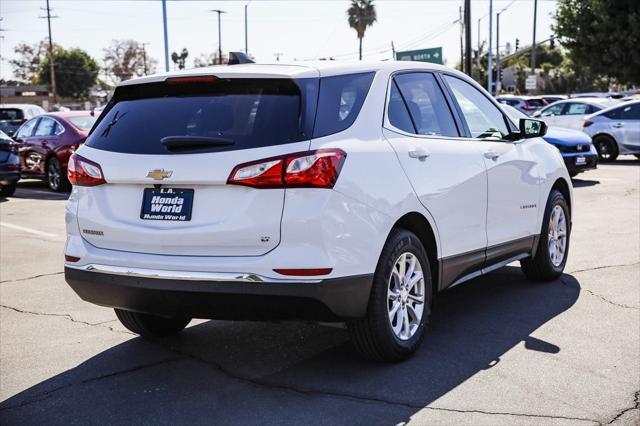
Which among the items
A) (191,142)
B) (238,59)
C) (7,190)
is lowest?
(7,190)

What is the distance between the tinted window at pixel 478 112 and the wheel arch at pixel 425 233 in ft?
3.51

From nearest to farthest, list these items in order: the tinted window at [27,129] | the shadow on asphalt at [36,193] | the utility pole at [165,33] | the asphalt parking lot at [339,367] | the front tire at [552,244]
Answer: the asphalt parking lot at [339,367] < the front tire at [552,244] < the shadow on asphalt at [36,193] < the tinted window at [27,129] < the utility pole at [165,33]

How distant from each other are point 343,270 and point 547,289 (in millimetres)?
3090

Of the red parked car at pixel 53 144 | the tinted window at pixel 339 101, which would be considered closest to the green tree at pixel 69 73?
the red parked car at pixel 53 144

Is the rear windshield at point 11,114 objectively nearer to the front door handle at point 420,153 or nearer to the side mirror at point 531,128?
the side mirror at point 531,128

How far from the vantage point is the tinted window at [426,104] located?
5.15 meters

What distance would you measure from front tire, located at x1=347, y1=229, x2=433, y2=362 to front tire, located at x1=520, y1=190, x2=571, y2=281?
2.09 m

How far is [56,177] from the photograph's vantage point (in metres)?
16.6

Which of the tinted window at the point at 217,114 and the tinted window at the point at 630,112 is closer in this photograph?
the tinted window at the point at 217,114

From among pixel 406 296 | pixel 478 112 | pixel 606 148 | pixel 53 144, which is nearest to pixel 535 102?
pixel 606 148

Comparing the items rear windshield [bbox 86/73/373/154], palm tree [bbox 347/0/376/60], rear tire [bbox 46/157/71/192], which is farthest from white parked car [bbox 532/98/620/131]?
palm tree [bbox 347/0/376/60]

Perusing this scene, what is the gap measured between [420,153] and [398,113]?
0.28 m

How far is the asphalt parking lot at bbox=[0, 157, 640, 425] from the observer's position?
13.3ft

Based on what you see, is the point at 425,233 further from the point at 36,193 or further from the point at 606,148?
the point at 606,148
